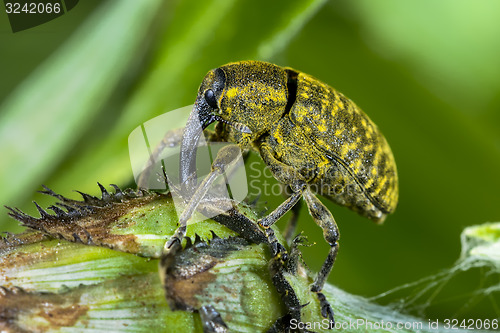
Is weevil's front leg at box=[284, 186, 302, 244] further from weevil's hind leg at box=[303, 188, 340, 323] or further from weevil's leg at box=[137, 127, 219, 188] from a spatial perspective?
weevil's leg at box=[137, 127, 219, 188]

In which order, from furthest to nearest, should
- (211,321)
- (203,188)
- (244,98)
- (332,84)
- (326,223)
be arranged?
1. (332,84)
2. (244,98)
3. (326,223)
4. (203,188)
5. (211,321)

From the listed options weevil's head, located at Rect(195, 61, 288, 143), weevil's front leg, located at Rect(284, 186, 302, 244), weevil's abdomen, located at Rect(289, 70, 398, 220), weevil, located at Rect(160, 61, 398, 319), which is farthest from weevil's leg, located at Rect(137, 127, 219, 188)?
weevil's front leg, located at Rect(284, 186, 302, 244)

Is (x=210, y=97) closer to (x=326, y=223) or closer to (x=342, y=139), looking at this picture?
(x=342, y=139)

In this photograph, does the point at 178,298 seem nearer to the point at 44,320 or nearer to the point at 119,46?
the point at 44,320

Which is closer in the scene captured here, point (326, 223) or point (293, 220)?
point (326, 223)

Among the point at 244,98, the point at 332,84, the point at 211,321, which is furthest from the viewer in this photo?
the point at 332,84

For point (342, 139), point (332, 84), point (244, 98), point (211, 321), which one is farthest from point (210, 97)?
point (211, 321)

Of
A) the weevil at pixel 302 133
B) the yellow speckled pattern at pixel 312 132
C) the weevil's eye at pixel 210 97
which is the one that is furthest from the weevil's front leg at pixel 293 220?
the weevil's eye at pixel 210 97
